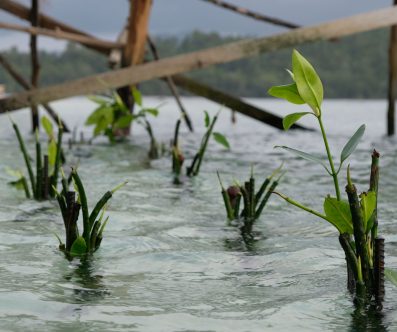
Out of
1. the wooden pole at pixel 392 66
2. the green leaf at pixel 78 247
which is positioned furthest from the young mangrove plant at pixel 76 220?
the wooden pole at pixel 392 66

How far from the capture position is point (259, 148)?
733cm

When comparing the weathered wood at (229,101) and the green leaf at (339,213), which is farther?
the weathered wood at (229,101)

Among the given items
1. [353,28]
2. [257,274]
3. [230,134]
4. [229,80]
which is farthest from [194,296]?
[229,80]

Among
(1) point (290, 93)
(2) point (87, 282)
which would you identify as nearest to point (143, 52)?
(2) point (87, 282)

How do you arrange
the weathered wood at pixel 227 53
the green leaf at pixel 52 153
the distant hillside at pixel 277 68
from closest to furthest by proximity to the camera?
the green leaf at pixel 52 153 < the weathered wood at pixel 227 53 < the distant hillside at pixel 277 68

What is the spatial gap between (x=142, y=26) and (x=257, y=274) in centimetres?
513

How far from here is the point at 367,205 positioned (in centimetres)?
229

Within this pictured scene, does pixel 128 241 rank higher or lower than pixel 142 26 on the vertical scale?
lower

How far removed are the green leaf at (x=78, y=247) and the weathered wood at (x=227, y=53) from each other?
369 cm

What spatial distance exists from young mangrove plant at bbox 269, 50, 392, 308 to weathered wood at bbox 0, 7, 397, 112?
411 cm

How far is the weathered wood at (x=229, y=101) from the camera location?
7484 millimetres

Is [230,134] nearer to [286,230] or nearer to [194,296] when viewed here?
[286,230]

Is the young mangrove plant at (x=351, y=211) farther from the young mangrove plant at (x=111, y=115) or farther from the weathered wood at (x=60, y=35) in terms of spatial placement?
the weathered wood at (x=60, y=35)

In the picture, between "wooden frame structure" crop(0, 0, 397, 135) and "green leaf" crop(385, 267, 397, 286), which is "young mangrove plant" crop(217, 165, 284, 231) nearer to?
"green leaf" crop(385, 267, 397, 286)
